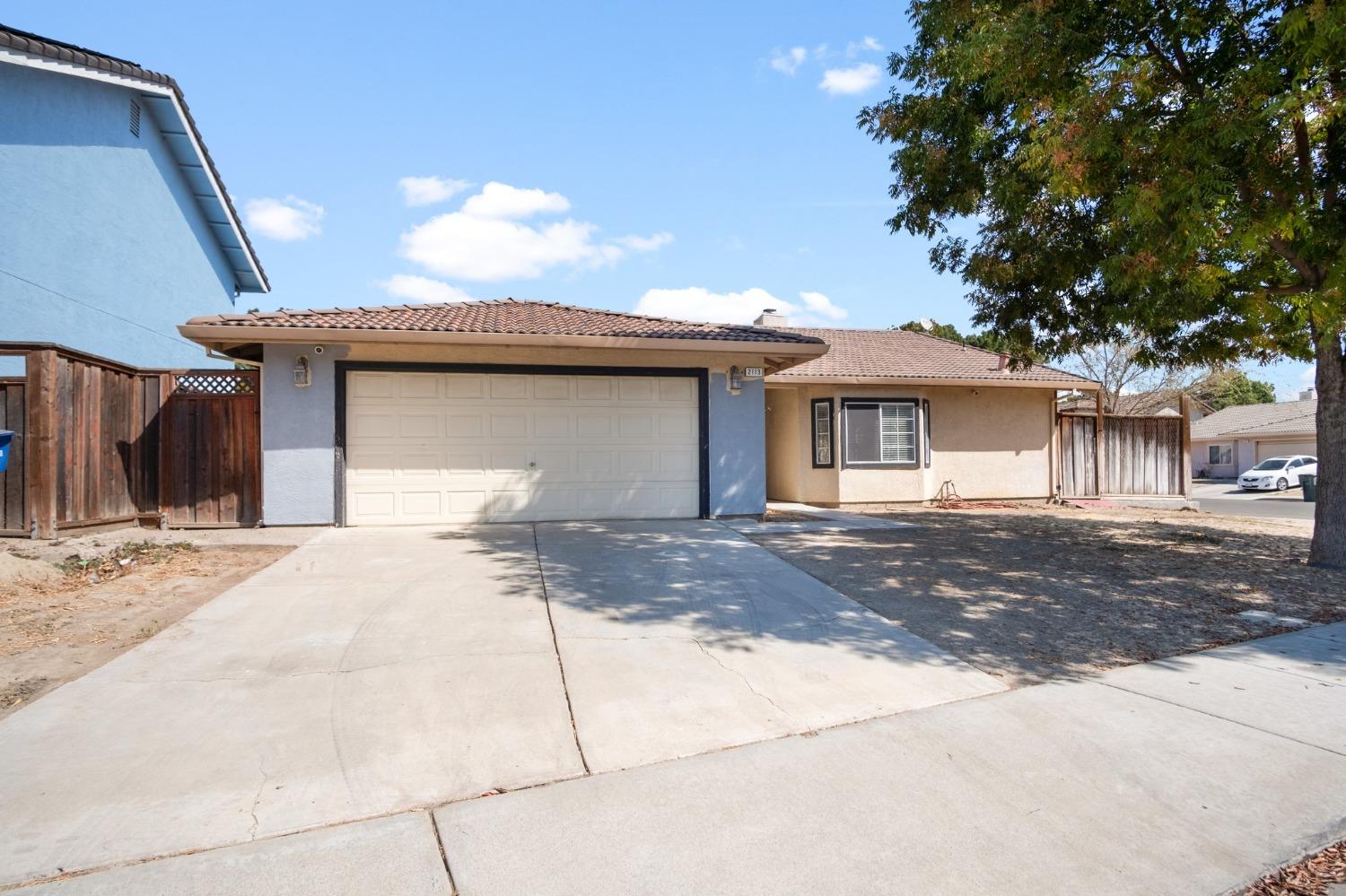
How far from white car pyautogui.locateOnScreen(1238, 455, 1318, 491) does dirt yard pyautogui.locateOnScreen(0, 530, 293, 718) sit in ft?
109

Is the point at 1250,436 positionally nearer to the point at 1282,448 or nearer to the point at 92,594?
the point at 1282,448

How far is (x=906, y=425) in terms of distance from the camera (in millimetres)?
15672

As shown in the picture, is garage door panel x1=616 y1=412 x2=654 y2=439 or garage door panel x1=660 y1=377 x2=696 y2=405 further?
garage door panel x1=660 y1=377 x2=696 y2=405

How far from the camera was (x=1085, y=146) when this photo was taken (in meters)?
7.04

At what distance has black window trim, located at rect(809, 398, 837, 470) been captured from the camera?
49.9ft

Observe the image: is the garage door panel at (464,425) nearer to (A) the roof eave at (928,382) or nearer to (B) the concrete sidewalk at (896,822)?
(A) the roof eave at (928,382)

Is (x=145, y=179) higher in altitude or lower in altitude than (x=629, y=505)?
higher

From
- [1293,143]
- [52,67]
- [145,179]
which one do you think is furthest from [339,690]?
[145,179]

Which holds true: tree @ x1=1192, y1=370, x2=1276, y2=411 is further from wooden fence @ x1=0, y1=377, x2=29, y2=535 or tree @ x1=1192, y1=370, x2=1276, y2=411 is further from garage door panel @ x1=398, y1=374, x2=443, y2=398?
wooden fence @ x1=0, y1=377, x2=29, y2=535

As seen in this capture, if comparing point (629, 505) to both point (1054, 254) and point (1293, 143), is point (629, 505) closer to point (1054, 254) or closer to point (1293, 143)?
point (1054, 254)

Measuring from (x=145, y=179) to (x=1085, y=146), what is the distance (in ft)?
50.4

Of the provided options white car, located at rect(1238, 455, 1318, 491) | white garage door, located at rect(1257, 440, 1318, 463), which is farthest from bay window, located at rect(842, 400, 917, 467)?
white garage door, located at rect(1257, 440, 1318, 463)

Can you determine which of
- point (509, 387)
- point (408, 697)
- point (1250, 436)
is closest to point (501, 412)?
point (509, 387)

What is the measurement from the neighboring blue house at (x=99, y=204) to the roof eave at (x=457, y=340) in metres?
3.11
